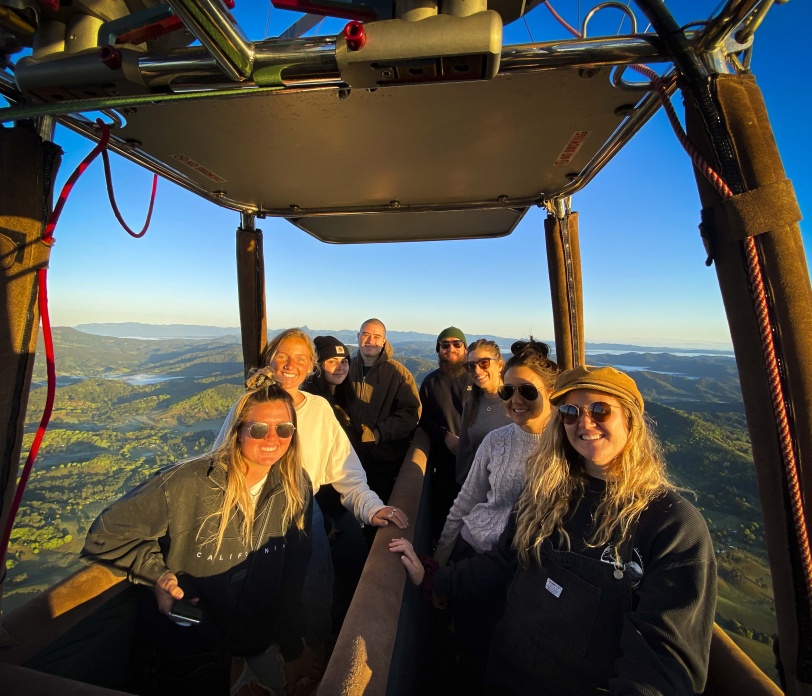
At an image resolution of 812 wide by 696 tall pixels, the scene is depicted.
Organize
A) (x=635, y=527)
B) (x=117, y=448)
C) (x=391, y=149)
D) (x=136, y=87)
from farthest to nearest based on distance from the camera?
(x=117, y=448)
(x=391, y=149)
(x=635, y=527)
(x=136, y=87)

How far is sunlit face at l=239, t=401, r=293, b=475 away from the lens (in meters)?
1.88

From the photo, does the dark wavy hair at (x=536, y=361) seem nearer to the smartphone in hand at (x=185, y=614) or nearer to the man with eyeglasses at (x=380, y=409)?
the man with eyeglasses at (x=380, y=409)

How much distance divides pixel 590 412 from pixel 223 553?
1.61 metres

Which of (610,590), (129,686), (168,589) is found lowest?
(129,686)

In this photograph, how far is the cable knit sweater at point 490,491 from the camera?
191 cm

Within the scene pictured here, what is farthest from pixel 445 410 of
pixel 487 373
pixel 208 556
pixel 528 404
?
pixel 208 556

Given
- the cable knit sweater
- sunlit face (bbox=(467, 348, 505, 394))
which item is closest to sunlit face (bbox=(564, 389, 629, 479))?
the cable knit sweater

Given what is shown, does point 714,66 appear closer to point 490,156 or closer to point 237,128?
point 490,156

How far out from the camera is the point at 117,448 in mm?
21984

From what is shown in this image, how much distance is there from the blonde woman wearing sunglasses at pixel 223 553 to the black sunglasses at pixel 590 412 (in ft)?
4.09

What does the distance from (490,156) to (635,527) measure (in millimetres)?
1847

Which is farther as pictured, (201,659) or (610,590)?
(201,659)

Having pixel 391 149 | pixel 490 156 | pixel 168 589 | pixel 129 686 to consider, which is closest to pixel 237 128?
pixel 391 149

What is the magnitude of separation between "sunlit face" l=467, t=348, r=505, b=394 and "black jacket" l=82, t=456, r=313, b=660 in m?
1.56
